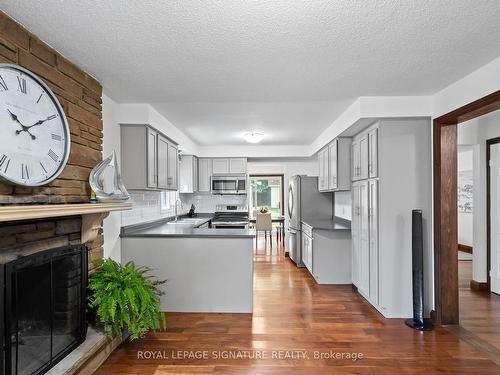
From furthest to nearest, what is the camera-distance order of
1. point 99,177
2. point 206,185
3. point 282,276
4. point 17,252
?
point 206,185
point 282,276
point 99,177
point 17,252

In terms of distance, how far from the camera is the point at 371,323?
10.4ft

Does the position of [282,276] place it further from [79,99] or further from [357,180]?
[79,99]

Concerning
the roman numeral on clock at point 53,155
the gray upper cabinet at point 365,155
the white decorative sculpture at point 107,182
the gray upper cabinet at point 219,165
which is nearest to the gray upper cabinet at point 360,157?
the gray upper cabinet at point 365,155

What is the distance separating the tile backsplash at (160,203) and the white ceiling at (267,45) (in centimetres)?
133

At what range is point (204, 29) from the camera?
6.12 feet

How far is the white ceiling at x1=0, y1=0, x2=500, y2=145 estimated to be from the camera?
66.1 inches

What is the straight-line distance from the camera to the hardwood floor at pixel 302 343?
239 cm

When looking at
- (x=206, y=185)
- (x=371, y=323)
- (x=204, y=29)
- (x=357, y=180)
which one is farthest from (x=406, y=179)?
(x=206, y=185)

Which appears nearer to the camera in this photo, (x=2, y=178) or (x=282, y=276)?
(x=2, y=178)

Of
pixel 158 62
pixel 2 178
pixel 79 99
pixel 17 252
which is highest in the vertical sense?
pixel 158 62

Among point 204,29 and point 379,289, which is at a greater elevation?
point 204,29

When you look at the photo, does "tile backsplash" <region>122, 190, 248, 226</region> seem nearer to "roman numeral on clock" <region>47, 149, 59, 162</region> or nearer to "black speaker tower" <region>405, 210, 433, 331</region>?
"roman numeral on clock" <region>47, 149, 59, 162</region>

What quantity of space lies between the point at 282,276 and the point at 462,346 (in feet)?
8.63

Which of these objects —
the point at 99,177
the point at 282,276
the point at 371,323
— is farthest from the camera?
the point at 282,276
